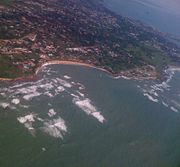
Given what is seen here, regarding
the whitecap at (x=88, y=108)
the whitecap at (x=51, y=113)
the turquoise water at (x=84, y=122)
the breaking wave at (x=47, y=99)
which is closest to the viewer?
the turquoise water at (x=84, y=122)

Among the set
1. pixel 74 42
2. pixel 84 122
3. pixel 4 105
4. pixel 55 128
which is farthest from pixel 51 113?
pixel 74 42

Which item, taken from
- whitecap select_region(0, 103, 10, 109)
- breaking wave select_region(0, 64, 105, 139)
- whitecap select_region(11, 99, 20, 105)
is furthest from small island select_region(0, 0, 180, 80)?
whitecap select_region(0, 103, 10, 109)

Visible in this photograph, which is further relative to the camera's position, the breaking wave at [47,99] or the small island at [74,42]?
the small island at [74,42]

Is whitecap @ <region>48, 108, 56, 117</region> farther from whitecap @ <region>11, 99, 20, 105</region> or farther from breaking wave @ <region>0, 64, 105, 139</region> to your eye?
whitecap @ <region>11, 99, 20, 105</region>

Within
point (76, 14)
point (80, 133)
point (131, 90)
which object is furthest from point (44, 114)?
point (76, 14)

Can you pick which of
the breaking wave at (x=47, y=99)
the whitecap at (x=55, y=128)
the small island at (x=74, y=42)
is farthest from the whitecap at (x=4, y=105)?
the small island at (x=74, y=42)

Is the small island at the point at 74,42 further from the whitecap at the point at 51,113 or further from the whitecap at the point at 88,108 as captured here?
the whitecap at the point at 88,108

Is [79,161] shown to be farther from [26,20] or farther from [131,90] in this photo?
[26,20]
